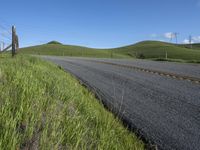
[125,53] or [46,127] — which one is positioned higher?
[125,53]

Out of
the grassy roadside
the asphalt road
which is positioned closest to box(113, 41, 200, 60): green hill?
the asphalt road

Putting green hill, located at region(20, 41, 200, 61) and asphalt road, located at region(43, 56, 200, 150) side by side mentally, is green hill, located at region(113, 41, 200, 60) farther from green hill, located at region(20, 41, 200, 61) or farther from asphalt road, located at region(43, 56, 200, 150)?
asphalt road, located at region(43, 56, 200, 150)

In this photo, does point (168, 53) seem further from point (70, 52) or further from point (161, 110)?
point (161, 110)

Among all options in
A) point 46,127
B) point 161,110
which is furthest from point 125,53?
point 46,127

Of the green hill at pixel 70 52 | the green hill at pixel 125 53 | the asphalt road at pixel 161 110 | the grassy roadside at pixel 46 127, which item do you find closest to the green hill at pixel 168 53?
the green hill at pixel 125 53

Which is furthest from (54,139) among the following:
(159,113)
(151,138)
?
(159,113)

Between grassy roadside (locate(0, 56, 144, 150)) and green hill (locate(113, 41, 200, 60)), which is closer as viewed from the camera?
grassy roadside (locate(0, 56, 144, 150))

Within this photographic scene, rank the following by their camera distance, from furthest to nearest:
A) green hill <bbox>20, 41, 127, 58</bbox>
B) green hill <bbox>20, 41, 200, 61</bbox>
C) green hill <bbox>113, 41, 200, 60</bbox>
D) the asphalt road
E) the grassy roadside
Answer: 1. green hill <bbox>20, 41, 127, 58</bbox>
2. green hill <bbox>113, 41, 200, 60</bbox>
3. green hill <bbox>20, 41, 200, 61</bbox>
4. the asphalt road
5. the grassy roadside

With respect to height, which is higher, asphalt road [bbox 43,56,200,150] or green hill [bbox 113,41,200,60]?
green hill [bbox 113,41,200,60]

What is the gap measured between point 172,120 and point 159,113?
24.8 inches

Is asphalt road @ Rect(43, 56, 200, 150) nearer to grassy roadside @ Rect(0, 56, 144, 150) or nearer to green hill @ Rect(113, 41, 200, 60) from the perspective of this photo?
grassy roadside @ Rect(0, 56, 144, 150)

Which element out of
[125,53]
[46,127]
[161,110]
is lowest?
[161,110]

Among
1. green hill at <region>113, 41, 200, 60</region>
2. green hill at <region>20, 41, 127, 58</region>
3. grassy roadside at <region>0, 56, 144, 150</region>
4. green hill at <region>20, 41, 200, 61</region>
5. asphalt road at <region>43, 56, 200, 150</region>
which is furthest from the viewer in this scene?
green hill at <region>20, 41, 127, 58</region>

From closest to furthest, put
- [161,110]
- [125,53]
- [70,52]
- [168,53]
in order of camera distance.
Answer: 1. [161,110]
2. [168,53]
3. [70,52]
4. [125,53]
